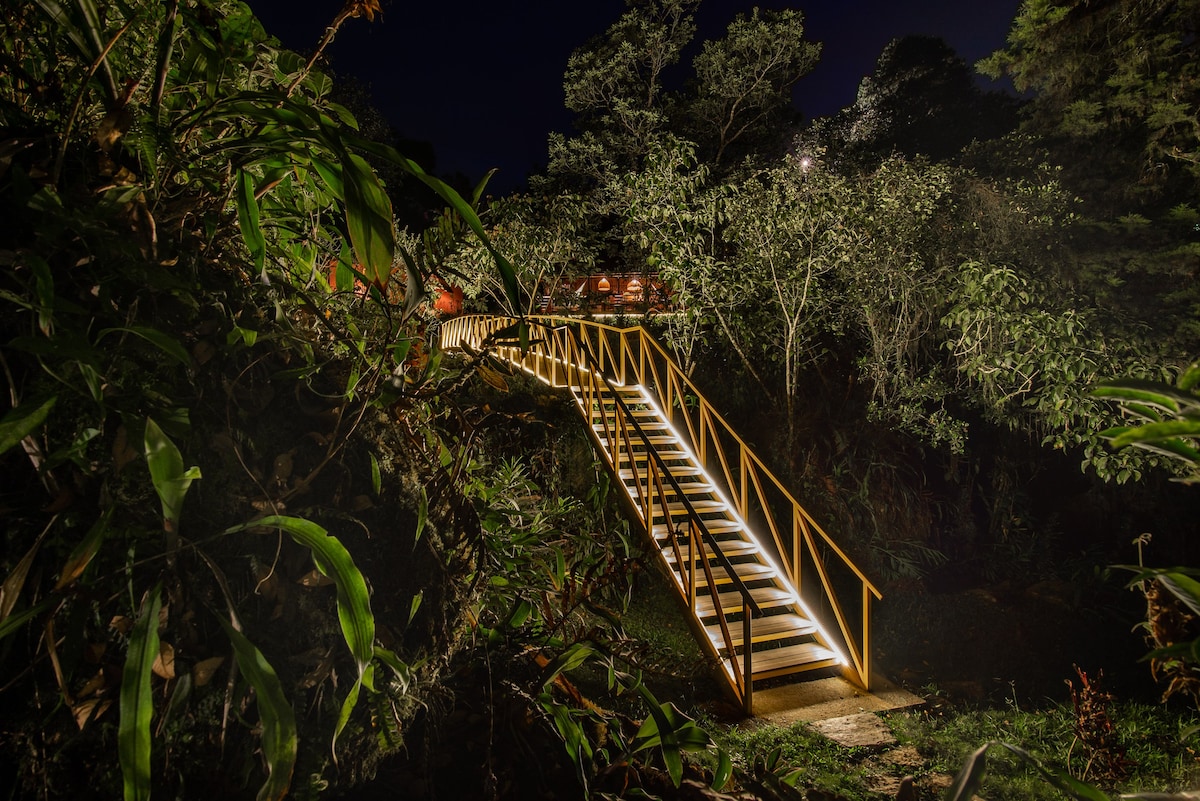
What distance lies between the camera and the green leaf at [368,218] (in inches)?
30.8

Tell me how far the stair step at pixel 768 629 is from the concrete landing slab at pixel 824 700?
320 mm

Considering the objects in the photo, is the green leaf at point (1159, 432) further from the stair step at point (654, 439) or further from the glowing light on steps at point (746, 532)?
the stair step at point (654, 439)

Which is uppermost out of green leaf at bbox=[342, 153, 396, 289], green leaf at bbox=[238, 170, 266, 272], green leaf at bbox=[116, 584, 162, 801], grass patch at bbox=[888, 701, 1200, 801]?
green leaf at bbox=[238, 170, 266, 272]

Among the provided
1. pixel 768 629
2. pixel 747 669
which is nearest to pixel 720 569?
pixel 768 629

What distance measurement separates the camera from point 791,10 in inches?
446

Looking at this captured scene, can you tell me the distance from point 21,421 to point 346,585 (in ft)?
1.26

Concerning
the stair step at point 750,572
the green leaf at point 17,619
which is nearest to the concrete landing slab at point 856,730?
the stair step at point 750,572

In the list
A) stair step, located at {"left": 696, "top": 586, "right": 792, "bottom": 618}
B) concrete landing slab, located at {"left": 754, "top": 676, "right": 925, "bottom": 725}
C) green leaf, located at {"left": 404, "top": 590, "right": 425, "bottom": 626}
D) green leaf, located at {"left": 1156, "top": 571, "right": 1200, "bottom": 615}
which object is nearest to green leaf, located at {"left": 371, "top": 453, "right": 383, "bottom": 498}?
green leaf, located at {"left": 404, "top": 590, "right": 425, "bottom": 626}

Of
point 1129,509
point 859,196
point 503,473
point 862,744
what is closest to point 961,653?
point 862,744

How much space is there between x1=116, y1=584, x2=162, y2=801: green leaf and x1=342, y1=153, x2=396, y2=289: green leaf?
0.51 meters

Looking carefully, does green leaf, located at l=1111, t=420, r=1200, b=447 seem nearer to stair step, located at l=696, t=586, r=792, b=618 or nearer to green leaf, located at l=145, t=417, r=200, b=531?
green leaf, located at l=145, t=417, r=200, b=531

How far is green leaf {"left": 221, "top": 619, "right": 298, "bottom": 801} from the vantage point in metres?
0.62

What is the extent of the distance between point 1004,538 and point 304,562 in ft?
27.2

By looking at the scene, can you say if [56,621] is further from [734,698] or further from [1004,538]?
[1004,538]
